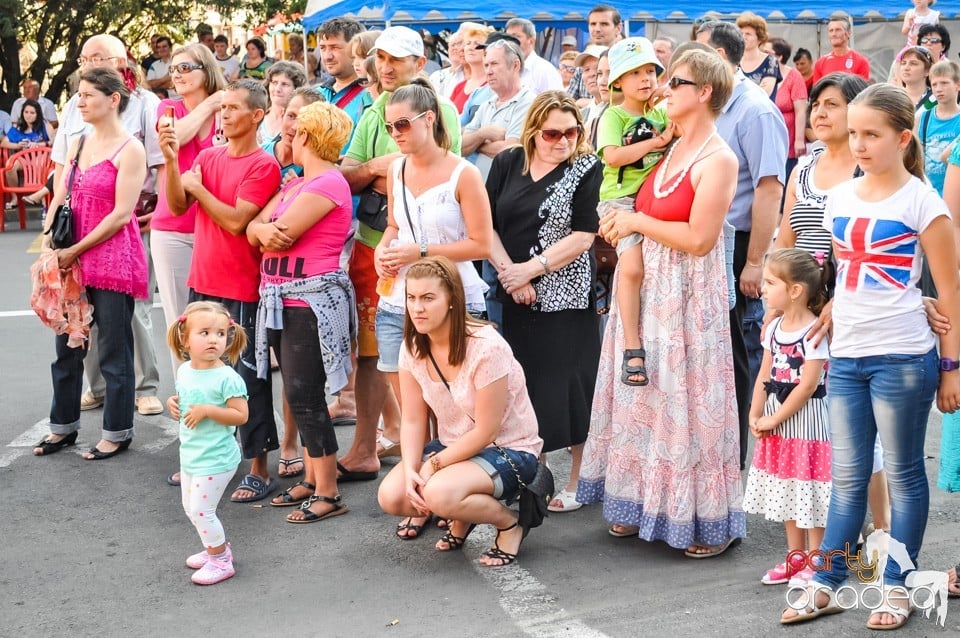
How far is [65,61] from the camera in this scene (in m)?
20.7

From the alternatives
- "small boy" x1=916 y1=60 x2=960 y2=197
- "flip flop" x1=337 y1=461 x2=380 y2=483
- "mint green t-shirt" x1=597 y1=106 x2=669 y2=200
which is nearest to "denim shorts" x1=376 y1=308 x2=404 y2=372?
"flip flop" x1=337 y1=461 x2=380 y2=483

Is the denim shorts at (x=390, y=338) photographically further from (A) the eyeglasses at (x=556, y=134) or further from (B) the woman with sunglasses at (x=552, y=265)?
(A) the eyeglasses at (x=556, y=134)

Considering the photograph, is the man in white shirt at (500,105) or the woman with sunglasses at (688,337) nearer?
the woman with sunglasses at (688,337)

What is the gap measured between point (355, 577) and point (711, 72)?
2370mm

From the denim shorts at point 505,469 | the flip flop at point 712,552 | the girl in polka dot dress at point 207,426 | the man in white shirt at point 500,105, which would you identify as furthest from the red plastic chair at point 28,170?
the flip flop at point 712,552

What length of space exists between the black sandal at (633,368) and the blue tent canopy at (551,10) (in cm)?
1063

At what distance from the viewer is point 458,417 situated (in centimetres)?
456

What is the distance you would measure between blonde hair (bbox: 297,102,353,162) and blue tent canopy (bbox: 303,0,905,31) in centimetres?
949

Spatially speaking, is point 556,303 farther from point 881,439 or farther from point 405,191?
point 881,439

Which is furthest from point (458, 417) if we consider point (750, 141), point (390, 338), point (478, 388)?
point (750, 141)

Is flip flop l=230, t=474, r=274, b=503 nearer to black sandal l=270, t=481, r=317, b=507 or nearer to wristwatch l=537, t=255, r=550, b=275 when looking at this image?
black sandal l=270, t=481, r=317, b=507

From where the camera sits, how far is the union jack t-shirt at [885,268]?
366cm

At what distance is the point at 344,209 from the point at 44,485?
82.7 inches

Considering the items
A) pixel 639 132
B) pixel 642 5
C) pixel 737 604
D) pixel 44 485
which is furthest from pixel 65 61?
pixel 737 604
